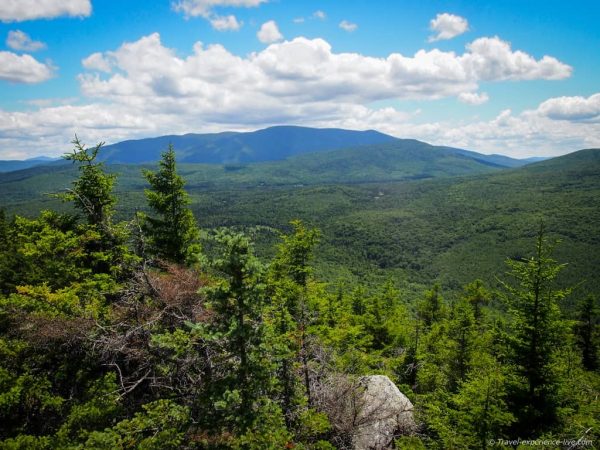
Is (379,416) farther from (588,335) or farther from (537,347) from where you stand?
(588,335)

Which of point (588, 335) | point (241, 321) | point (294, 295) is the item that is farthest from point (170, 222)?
point (588, 335)

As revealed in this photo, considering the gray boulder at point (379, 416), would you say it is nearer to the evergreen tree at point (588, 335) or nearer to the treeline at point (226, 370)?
the treeline at point (226, 370)

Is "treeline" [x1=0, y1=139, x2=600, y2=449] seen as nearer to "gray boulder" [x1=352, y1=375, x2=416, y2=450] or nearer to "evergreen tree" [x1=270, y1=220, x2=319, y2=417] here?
"evergreen tree" [x1=270, y1=220, x2=319, y2=417]

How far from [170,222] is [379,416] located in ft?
48.0

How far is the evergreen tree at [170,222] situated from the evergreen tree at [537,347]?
15946mm

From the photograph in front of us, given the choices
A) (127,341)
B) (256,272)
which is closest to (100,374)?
(127,341)

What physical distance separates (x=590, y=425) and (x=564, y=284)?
129528mm

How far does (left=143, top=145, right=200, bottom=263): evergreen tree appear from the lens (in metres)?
20.1

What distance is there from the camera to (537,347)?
11320mm

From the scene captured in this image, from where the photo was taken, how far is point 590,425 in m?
9.84

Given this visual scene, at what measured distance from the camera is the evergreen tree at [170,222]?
65.9 ft

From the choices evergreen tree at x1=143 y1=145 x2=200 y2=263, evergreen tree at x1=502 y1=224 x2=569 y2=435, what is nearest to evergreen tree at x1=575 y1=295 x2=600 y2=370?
evergreen tree at x1=502 y1=224 x2=569 y2=435

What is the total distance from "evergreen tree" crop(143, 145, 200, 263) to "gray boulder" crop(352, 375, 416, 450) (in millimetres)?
11760

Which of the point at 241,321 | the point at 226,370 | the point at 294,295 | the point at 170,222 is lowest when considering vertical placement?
the point at 226,370
